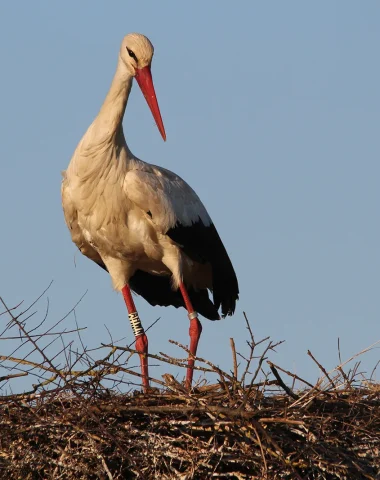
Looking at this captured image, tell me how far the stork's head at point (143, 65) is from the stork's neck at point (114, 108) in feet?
0.22

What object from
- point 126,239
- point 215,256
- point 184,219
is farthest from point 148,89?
point 215,256

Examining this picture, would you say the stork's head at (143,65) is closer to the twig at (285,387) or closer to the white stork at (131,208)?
the white stork at (131,208)

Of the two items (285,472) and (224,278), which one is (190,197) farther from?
(285,472)

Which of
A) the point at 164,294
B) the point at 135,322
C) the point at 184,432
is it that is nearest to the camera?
the point at 184,432

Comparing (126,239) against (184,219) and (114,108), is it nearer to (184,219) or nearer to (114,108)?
(184,219)

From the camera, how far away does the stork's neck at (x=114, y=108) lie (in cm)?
1033

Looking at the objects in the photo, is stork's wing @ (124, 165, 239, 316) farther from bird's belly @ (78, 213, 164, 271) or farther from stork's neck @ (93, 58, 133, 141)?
stork's neck @ (93, 58, 133, 141)

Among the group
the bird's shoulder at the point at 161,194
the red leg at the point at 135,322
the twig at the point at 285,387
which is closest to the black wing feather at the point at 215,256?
the bird's shoulder at the point at 161,194

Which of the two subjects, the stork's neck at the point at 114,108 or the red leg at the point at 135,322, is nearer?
the stork's neck at the point at 114,108

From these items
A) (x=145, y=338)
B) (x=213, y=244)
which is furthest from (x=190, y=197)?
(x=145, y=338)

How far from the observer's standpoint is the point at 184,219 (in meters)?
10.6

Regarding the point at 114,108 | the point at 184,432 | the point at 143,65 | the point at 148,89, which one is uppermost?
the point at 143,65

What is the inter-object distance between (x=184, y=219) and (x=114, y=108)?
1004 millimetres

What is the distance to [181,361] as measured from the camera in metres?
8.50
